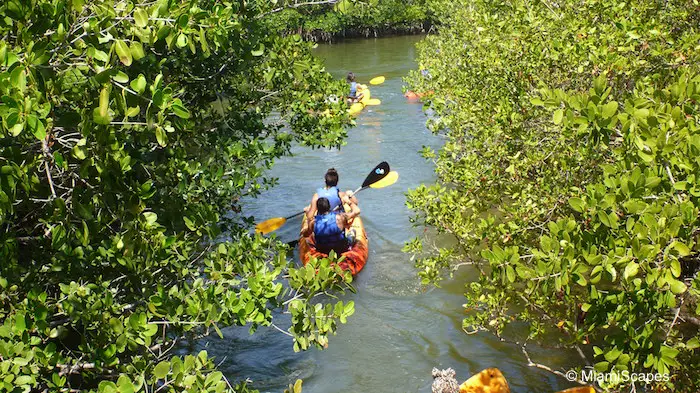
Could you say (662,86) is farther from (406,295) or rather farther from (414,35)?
(414,35)

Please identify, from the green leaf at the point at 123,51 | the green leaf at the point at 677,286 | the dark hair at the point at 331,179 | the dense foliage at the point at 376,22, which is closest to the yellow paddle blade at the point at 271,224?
the dark hair at the point at 331,179

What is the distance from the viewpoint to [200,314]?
12.0 feet

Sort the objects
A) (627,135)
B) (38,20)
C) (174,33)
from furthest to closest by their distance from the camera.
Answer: (627,135), (174,33), (38,20)

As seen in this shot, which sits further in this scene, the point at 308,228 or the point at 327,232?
the point at 308,228

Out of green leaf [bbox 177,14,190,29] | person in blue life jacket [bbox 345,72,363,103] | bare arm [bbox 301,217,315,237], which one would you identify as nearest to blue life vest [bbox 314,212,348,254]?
bare arm [bbox 301,217,315,237]

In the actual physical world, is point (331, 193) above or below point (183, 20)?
below

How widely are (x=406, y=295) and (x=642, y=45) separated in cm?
459

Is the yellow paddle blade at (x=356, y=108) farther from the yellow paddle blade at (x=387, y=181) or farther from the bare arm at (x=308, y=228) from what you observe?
the bare arm at (x=308, y=228)

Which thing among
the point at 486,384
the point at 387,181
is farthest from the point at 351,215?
the point at 486,384

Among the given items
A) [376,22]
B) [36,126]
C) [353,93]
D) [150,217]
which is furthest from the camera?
[376,22]

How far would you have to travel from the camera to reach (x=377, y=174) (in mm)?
11844

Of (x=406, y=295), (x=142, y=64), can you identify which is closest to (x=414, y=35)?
(x=406, y=295)

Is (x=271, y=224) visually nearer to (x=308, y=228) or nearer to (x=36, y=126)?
(x=308, y=228)

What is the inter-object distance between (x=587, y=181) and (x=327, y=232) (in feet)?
14.1
